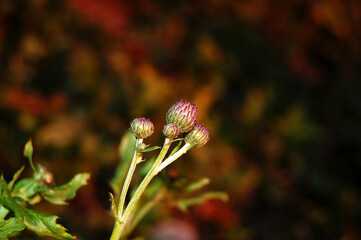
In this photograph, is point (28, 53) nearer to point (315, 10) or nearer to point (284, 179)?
point (284, 179)

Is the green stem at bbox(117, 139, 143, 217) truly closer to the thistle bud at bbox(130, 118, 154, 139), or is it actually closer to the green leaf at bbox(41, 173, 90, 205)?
the thistle bud at bbox(130, 118, 154, 139)

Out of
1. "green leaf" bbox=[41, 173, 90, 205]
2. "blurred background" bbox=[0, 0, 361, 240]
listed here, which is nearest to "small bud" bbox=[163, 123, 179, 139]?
"green leaf" bbox=[41, 173, 90, 205]

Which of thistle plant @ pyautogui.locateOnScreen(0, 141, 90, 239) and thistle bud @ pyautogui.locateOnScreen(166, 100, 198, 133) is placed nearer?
thistle plant @ pyautogui.locateOnScreen(0, 141, 90, 239)

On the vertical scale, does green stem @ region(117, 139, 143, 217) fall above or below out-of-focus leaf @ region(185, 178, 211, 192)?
below

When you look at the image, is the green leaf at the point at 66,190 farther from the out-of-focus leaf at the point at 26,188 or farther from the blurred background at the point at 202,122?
the blurred background at the point at 202,122

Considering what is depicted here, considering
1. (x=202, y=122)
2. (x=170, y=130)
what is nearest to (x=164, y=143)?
(x=170, y=130)

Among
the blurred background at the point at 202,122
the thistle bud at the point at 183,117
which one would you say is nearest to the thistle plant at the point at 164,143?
the thistle bud at the point at 183,117

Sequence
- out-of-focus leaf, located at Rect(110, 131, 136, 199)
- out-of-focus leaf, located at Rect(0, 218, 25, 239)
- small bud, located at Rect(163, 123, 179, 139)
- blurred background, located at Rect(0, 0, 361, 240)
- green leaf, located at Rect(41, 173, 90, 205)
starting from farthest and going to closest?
blurred background, located at Rect(0, 0, 361, 240), out-of-focus leaf, located at Rect(110, 131, 136, 199), green leaf, located at Rect(41, 173, 90, 205), small bud, located at Rect(163, 123, 179, 139), out-of-focus leaf, located at Rect(0, 218, 25, 239)
